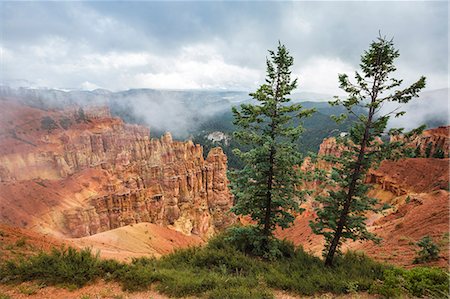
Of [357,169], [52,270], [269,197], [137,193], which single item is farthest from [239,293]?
[137,193]

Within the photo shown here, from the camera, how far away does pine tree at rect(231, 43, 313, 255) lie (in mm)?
9828

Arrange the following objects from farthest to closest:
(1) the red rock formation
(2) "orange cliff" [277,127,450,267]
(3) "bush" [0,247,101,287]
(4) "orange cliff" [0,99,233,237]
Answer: (1) the red rock formation → (4) "orange cliff" [0,99,233,237] → (2) "orange cliff" [277,127,450,267] → (3) "bush" [0,247,101,287]

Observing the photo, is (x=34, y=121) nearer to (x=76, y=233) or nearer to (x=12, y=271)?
(x=76, y=233)

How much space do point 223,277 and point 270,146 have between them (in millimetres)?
4885

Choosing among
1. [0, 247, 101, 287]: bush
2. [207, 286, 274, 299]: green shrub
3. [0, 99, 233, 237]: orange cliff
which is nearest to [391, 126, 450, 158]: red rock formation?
[0, 99, 233, 237]: orange cliff

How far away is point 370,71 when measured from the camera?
919cm

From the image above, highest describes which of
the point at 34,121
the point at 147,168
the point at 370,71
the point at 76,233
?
the point at 370,71

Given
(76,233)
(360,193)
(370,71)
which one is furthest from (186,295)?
(76,233)

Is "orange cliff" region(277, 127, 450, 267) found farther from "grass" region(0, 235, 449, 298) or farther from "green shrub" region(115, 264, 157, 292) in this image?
"green shrub" region(115, 264, 157, 292)

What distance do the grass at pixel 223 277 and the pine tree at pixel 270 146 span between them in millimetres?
2243

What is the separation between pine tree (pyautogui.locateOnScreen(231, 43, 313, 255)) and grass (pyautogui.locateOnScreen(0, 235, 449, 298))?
2.24m

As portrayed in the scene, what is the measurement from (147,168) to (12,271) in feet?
122

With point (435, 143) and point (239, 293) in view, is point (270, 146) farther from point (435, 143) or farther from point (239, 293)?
point (435, 143)

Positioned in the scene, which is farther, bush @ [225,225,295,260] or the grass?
bush @ [225,225,295,260]
